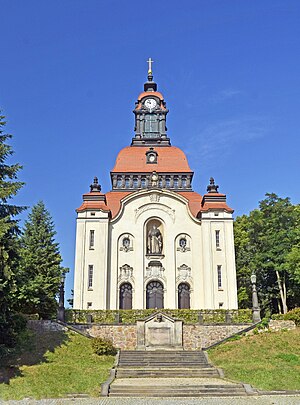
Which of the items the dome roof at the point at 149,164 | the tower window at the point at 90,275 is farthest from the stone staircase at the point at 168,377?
the dome roof at the point at 149,164

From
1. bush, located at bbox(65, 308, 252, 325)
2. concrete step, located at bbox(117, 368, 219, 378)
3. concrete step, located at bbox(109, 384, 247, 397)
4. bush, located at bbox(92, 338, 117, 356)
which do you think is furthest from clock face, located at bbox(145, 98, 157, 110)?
concrete step, located at bbox(109, 384, 247, 397)

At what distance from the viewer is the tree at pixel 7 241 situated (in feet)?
63.0

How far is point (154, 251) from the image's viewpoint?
3838 cm

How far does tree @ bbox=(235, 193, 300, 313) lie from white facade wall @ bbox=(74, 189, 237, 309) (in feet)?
19.3

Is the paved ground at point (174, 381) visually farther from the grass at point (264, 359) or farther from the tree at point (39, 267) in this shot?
the tree at point (39, 267)

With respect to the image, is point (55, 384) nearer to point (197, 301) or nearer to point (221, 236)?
point (197, 301)

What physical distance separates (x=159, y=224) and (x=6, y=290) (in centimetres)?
2182

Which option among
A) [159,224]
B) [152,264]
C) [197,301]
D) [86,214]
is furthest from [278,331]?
[86,214]

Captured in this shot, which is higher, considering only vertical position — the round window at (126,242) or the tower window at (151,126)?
the tower window at (151,126)

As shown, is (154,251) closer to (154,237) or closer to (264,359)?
(154,237)

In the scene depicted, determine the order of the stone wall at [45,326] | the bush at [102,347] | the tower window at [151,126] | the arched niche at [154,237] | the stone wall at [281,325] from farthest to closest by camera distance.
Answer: the tower window at [151,126], the arched niche at [154,237], the stone wall at [281,325], the stone wall at [45,326], the bush at [102,347]

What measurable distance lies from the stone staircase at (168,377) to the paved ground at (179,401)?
702mm

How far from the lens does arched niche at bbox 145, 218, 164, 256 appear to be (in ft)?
126

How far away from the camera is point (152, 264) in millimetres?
37719
